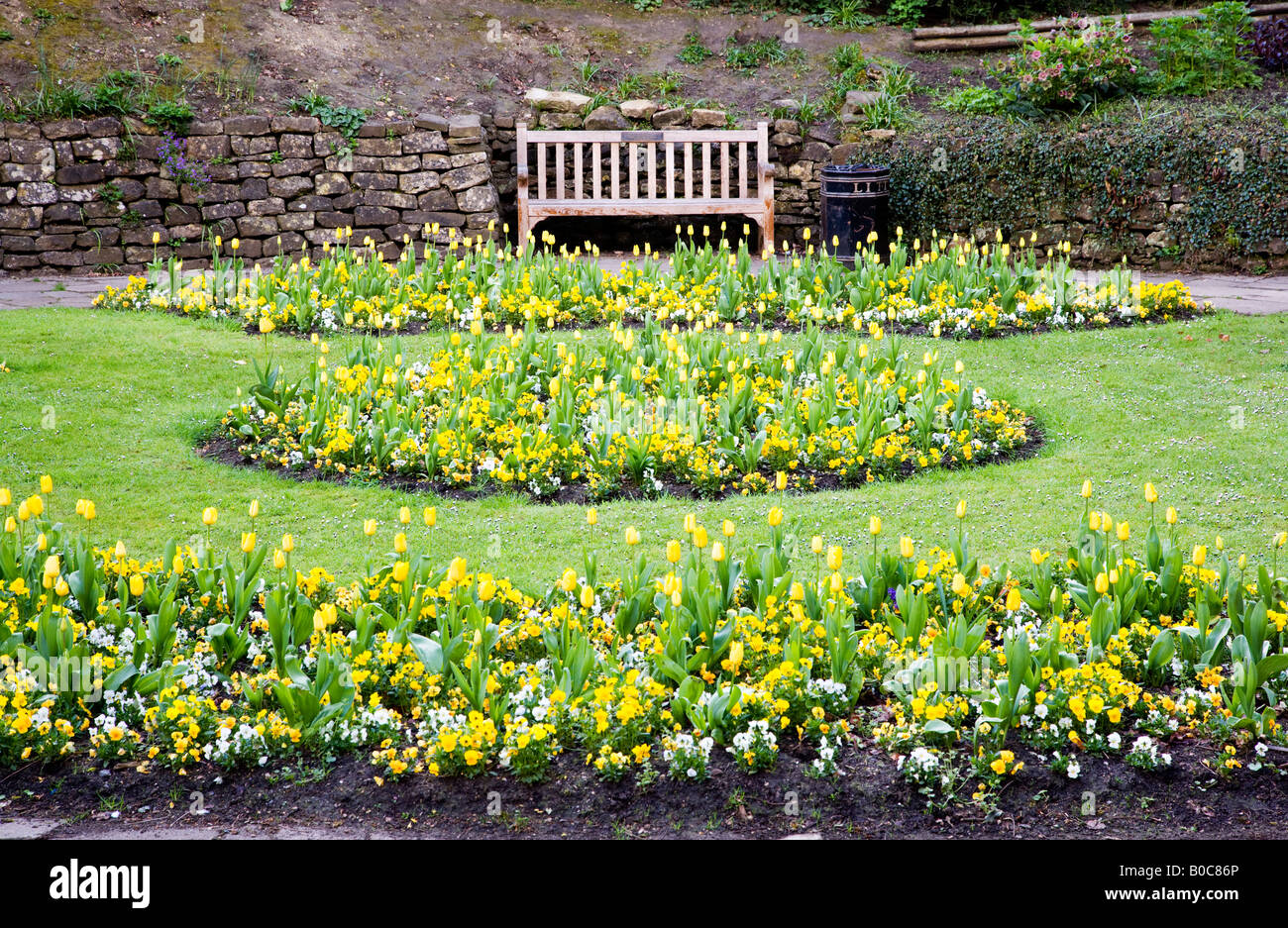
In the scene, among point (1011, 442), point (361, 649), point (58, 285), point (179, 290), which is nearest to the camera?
point (361, 649)

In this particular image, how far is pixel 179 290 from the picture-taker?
8484mm

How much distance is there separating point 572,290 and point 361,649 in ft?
16.1

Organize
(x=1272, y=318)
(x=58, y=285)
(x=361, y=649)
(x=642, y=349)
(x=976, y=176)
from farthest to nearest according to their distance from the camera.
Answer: (x=976, y=176)
(x=58, y=285)
(x=1272, y=318)
(x=642, y=349)
(x=361, y=649)

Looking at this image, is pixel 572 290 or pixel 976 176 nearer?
pixel 572 290

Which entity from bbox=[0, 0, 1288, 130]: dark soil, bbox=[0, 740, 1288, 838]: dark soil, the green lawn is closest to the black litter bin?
bbox=[0, 0, 1288, 130]: dark soil

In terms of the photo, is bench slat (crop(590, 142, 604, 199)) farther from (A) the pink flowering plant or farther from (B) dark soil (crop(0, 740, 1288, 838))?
(B) dark soil (crop(0, 740, 1288, 838))

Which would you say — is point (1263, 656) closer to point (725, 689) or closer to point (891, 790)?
point (891, 790)

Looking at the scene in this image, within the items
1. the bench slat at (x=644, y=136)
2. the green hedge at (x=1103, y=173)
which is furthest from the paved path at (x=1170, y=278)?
the bench slat at (x=644, y=136)

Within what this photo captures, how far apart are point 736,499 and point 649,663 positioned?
1.68m

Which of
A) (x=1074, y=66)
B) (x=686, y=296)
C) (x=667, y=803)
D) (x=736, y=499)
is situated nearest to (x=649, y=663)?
(x=667, y=803)

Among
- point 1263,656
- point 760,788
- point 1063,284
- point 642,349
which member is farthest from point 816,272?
point 760,788

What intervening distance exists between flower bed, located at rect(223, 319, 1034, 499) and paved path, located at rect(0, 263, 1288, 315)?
11.4 ft

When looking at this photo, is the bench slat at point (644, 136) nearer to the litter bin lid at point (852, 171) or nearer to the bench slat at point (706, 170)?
the bench slat at point (706, 170)

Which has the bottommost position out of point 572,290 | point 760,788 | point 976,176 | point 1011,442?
point 760,788
